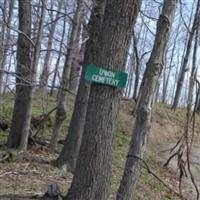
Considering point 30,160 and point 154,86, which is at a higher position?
point 154,86

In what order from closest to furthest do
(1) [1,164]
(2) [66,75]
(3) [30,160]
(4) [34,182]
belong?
(4) [34,182] < (1) [1,164] < (3) [30,160] < (2) [66,75]

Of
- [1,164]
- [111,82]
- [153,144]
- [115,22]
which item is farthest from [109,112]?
[153,144]

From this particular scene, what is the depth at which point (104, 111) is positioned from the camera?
20.3ft

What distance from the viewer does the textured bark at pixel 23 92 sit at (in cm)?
1196

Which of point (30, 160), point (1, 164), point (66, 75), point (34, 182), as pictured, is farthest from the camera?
point (66, 75)

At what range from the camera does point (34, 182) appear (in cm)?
885

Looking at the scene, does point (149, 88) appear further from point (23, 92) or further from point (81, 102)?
point (23, 92)

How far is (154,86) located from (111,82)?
1.83 feet

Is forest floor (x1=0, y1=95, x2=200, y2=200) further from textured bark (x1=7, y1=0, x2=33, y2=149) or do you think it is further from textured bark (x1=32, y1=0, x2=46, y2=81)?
textured bark (x1=32, y1=0, x2=46, y2=81)

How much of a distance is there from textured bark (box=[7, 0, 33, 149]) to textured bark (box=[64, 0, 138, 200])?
588cm

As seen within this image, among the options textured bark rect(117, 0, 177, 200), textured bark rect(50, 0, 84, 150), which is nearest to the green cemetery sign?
textured bark rect(117, 0, 177, 200)

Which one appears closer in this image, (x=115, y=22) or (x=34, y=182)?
(x=115, y=22)

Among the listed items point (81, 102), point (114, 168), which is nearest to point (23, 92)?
point (81, 102)

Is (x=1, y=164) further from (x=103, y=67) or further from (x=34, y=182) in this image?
(x=103, y=67)
